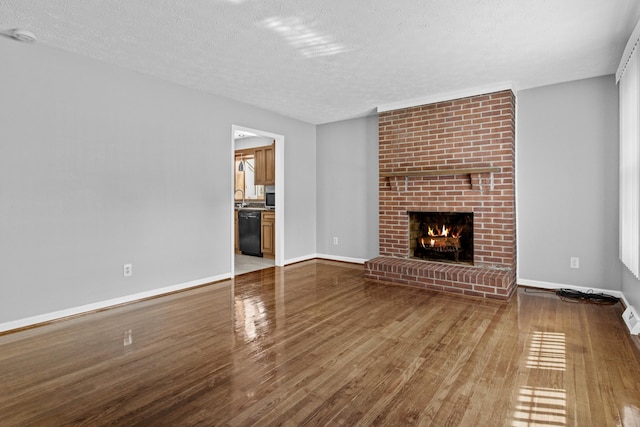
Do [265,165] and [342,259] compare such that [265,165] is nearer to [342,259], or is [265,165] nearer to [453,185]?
[342,259]

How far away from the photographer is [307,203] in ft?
19.6

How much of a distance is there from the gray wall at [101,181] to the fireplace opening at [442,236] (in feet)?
8.77

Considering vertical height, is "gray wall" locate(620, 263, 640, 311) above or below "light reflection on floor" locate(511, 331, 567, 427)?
above

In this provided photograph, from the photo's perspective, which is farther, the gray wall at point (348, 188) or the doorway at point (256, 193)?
the gray wall at point (348, 188)

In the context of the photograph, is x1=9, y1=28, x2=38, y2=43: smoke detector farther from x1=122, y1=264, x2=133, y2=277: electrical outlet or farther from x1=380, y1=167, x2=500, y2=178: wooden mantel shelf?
x1=380, y1=167, x2=500, y2=178: wooden mantel shelf

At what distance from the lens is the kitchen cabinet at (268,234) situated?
239 inches

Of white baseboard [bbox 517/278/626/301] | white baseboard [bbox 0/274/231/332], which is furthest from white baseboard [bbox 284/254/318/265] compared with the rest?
white baseboard [bbox 517/278/626/301]

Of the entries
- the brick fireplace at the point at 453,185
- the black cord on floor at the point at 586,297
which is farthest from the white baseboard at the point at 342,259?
the black cord on floor at the point at 586,297

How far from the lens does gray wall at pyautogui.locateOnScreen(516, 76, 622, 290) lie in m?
3.69

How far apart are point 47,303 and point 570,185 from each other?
17.8 feet

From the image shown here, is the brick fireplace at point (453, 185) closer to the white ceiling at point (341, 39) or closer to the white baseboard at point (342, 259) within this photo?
the white ceiling at point (341, 39)

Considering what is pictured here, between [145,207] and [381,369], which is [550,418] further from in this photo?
[145,207]

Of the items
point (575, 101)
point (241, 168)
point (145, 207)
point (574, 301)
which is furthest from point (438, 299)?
point (241, 168)

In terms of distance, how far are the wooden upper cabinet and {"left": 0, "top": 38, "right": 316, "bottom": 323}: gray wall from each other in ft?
5.75
